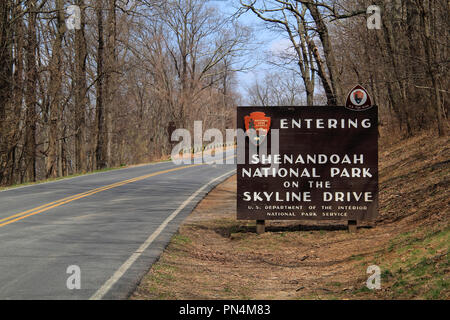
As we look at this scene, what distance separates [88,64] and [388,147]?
3440 centimetres

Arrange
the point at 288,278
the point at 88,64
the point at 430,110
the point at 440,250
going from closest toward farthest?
the point at 440,250 < the point at 288,278 < the point at 430,110 < the point at 88,64

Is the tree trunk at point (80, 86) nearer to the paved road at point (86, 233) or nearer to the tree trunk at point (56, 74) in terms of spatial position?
the tree trunk at point (56, 74)

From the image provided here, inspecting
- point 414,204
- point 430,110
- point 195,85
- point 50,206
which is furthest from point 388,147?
point 195,85

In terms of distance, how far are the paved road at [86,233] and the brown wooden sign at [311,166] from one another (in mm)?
2185

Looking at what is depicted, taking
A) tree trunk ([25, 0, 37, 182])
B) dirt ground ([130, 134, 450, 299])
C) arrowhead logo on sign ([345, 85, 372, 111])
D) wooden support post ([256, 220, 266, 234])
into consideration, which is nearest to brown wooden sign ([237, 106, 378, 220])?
arrowhead logo on sign ([345, 85, 372, 111])

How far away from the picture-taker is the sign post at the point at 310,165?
1233 cm

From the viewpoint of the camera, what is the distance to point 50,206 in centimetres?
1584

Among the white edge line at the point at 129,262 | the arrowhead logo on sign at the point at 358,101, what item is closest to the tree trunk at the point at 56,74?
the white edge line at the point at 129,262

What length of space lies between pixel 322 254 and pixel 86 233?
4.71m

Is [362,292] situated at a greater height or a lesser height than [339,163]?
lesser

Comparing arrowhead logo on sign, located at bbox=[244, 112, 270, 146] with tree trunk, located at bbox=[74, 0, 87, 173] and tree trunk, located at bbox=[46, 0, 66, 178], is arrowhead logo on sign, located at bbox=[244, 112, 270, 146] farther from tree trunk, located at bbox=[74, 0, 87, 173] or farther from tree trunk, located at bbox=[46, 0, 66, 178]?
tree trunk, located at bbox=[74, 0, 87, 173]

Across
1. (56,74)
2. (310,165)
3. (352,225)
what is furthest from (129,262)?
(56,74)

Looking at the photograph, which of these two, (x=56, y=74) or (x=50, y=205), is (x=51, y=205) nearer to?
(x=50, y=205)
